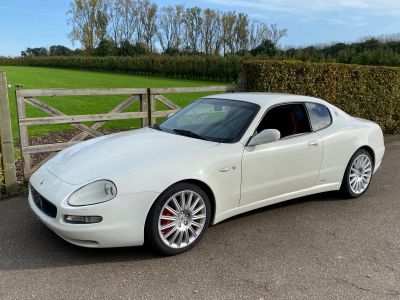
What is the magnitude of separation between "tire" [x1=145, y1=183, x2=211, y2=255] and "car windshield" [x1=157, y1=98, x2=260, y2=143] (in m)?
0.75

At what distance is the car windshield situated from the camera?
448 centimetres

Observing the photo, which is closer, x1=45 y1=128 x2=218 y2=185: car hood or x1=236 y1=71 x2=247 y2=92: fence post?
x1=45 y1=128 x2=218 y2=185: car hood

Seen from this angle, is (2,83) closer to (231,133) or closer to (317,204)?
(231,133)

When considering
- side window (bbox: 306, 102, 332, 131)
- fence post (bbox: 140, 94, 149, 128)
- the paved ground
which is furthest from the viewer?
fence post (bbox: 140, 94, 149, 128)

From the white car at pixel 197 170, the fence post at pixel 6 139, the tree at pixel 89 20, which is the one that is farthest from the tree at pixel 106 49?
the white car at pixel 197 170

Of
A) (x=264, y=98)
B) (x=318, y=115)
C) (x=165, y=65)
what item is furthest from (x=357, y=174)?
(x=165, y=65)

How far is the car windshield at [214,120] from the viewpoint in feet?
14.7

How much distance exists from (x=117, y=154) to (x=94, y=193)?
59 cm

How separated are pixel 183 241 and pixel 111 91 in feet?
12.2

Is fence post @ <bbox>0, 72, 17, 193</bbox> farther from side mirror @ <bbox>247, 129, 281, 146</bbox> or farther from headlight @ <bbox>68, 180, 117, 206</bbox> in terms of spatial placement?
side mirror @ <bbox>247, 129, 281, 146</bbox>

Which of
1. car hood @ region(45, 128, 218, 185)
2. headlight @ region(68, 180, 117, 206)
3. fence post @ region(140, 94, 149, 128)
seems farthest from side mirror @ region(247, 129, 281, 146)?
fence post @ region(140, 94, 149, 128)

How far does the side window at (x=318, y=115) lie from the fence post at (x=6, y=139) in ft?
13.2

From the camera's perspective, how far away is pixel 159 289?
130 inches

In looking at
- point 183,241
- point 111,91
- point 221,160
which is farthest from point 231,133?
point 111,91
